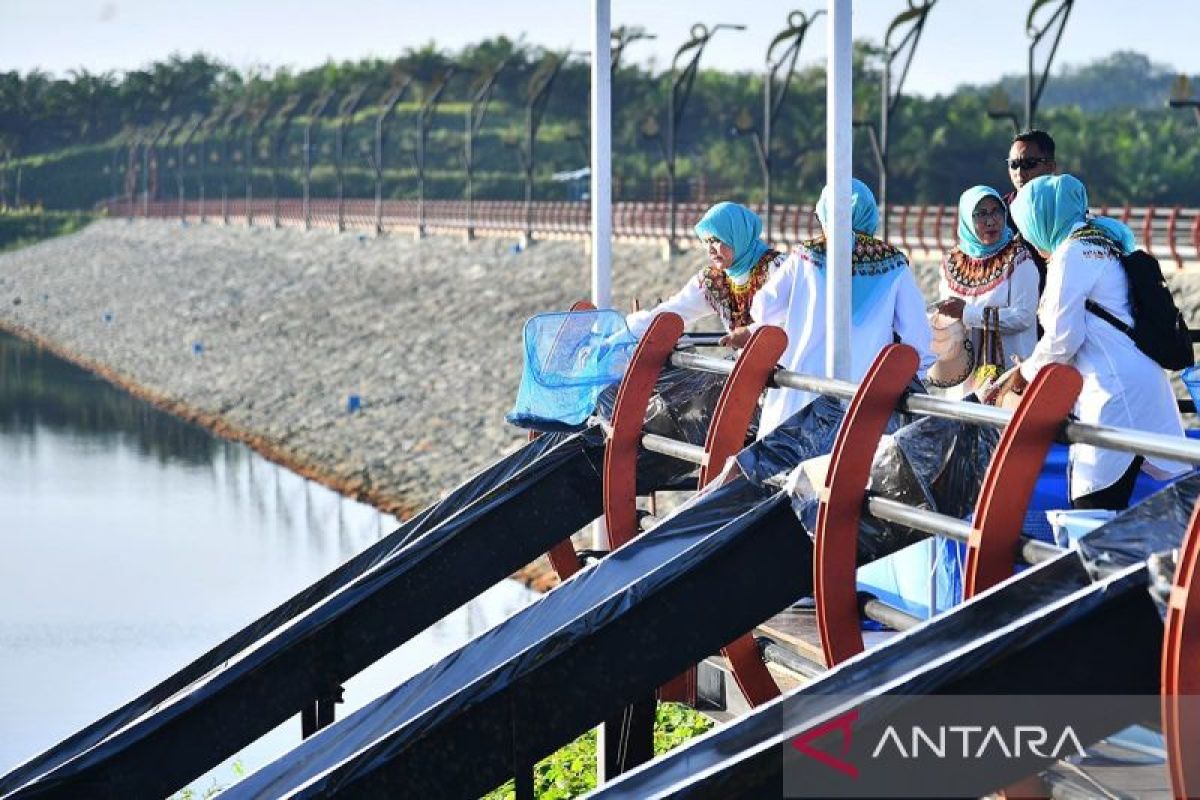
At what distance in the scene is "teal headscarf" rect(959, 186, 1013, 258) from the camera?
6.62 metres

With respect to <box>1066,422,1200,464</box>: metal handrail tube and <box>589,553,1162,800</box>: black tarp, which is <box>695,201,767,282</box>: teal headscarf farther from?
<box>589,553,1162,800</box>: black tarp

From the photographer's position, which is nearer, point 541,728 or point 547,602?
point 541,728

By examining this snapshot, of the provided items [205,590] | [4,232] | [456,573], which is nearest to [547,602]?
[456,573]

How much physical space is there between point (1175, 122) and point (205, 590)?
6432 cm

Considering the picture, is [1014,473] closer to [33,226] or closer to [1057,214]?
[1057,214]

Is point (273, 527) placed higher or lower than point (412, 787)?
lower

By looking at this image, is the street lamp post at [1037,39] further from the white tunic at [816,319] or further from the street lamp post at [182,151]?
the street lamp post at [182,151]

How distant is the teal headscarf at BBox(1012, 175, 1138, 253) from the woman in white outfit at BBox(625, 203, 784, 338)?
147 cm

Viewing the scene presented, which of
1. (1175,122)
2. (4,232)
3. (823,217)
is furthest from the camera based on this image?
(4,232)

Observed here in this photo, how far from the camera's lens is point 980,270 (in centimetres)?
678

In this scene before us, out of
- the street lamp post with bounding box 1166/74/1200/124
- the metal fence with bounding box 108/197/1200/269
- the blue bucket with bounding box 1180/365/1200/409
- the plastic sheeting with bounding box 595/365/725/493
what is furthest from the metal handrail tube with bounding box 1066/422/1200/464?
the metal fence with bounding box 108/197/1200/269

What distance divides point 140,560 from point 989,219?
19904 mm

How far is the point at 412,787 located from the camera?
512 cm

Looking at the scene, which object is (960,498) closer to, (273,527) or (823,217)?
(823,217)
